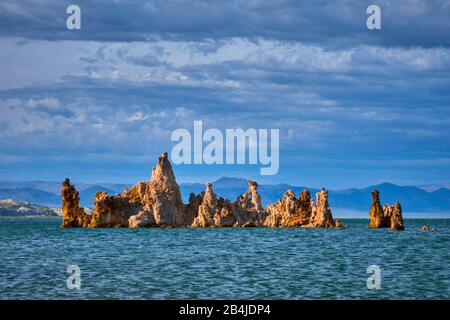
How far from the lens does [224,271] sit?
208 ft

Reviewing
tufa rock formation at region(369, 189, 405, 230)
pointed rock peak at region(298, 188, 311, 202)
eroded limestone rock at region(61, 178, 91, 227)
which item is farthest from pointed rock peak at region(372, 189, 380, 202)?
eroded limestone rock at region(61, 178, 91, 227)

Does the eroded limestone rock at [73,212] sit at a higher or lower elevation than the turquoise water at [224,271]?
higher

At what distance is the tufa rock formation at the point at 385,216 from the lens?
145 meters

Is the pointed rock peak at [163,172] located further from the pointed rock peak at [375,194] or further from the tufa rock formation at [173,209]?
the pointed rock peak at [375,194]

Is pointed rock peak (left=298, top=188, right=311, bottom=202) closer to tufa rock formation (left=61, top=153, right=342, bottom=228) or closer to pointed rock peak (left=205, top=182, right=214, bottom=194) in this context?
tufa rock formation (left=61, top=153, right=342, bottom=228)

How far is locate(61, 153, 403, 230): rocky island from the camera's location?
161m

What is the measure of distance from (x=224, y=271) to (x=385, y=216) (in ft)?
323

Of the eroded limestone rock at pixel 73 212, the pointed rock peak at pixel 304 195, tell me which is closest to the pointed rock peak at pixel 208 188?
the pointed rock peak at pixel 304 195

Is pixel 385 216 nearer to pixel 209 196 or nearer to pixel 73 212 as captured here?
pixel 209 196

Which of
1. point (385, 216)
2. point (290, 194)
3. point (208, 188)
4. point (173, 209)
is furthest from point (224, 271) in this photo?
point (290, 194)

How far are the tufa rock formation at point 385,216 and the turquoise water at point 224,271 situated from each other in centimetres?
4572
